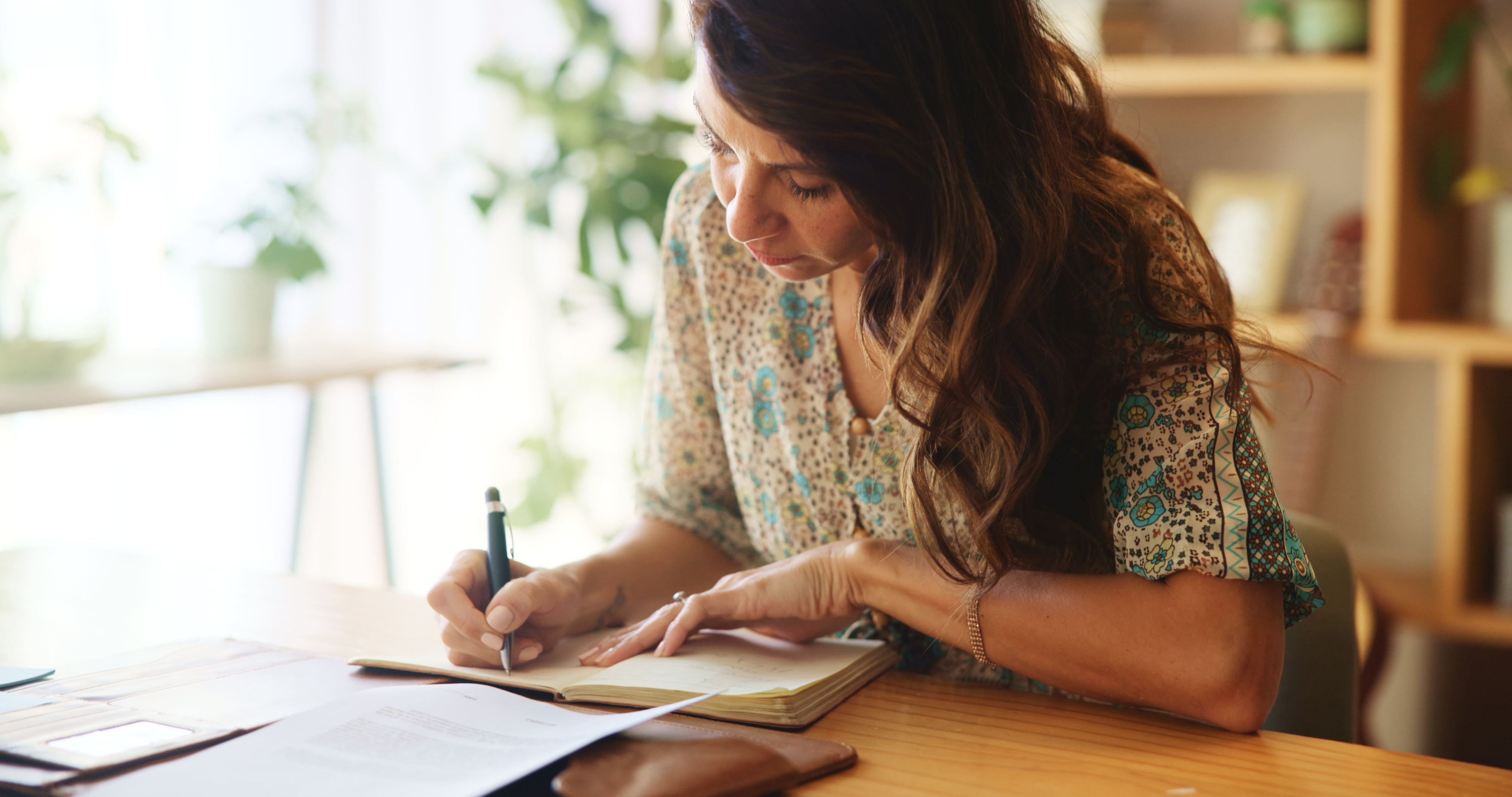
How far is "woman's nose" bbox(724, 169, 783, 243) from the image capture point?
94 cm

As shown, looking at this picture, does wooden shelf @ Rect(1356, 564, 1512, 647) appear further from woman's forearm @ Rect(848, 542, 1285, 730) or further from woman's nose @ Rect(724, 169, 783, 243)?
woman's nose @ Rect(724, 169, 783, 243)

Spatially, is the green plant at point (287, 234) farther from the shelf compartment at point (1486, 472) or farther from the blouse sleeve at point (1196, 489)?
the shelf compartment at point (1486, 472)

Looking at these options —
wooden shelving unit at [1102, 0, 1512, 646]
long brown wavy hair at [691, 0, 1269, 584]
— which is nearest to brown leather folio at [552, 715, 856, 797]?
long brown wavy hair at [691, 0, 1269, 584]

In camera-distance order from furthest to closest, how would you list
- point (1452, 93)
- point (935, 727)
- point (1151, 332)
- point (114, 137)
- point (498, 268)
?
point (498, 268) → point (1452, 93) → point (114, 137) → point (1151, 332) → point (935, 727)

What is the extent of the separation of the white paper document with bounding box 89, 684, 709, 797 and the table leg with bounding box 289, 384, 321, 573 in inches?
64.8

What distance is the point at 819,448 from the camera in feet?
3.94

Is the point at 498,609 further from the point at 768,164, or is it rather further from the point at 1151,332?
the point at 1151,332

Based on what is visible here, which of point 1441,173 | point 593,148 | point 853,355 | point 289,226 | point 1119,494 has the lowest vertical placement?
point 1119,494

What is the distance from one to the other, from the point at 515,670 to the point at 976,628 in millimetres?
375

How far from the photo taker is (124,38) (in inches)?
81.9

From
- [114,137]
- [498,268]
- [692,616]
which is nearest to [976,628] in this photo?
[692,616]

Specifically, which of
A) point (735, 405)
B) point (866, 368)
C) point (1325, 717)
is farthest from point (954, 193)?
point (1325, 717)

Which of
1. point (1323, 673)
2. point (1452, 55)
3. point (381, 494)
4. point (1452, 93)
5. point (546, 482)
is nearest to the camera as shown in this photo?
point (1323, 673)

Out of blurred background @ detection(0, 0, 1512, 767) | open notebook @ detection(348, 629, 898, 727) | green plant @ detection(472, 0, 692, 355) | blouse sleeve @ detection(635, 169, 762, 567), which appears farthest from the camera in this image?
green plant @ detection(472, 0, 692, 355)
